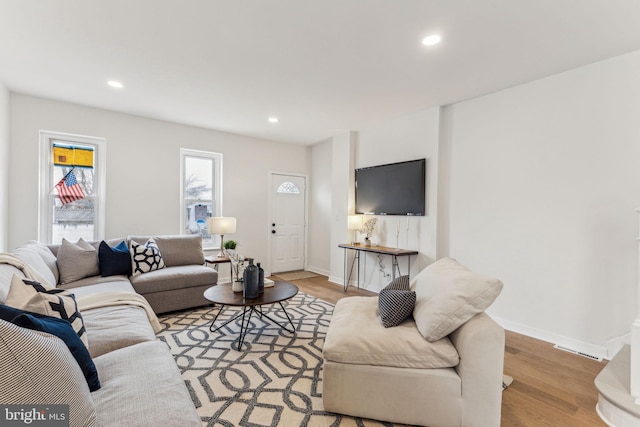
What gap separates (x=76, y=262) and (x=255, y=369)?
242 cm

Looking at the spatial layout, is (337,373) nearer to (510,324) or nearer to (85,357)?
(85,357)

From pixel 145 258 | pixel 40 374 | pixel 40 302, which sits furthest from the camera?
pixel 145 258

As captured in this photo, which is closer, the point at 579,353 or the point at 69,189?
the point at 579,353

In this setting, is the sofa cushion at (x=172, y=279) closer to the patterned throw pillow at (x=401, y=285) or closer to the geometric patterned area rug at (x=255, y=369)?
the geometric patterned area rug at (x=255, y=369)

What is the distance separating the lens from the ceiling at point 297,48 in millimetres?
1978

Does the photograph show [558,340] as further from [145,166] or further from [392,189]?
[145,166]

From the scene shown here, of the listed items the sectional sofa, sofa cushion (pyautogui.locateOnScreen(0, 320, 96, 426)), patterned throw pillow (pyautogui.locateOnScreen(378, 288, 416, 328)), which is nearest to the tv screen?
patterned throw pillow (pyautogui.locateOnScreen(378, 288, 416, 328))

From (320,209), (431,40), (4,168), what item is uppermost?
(431,40)

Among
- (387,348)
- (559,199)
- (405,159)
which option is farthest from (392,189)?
(387,348)

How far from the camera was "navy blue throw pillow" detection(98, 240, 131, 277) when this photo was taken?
3352mm

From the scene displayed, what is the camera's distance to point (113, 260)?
339cm

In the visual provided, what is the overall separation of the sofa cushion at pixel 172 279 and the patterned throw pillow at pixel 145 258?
0.09 meters

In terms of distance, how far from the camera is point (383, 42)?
2.35 meters

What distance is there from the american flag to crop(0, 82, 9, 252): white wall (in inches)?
19.1
